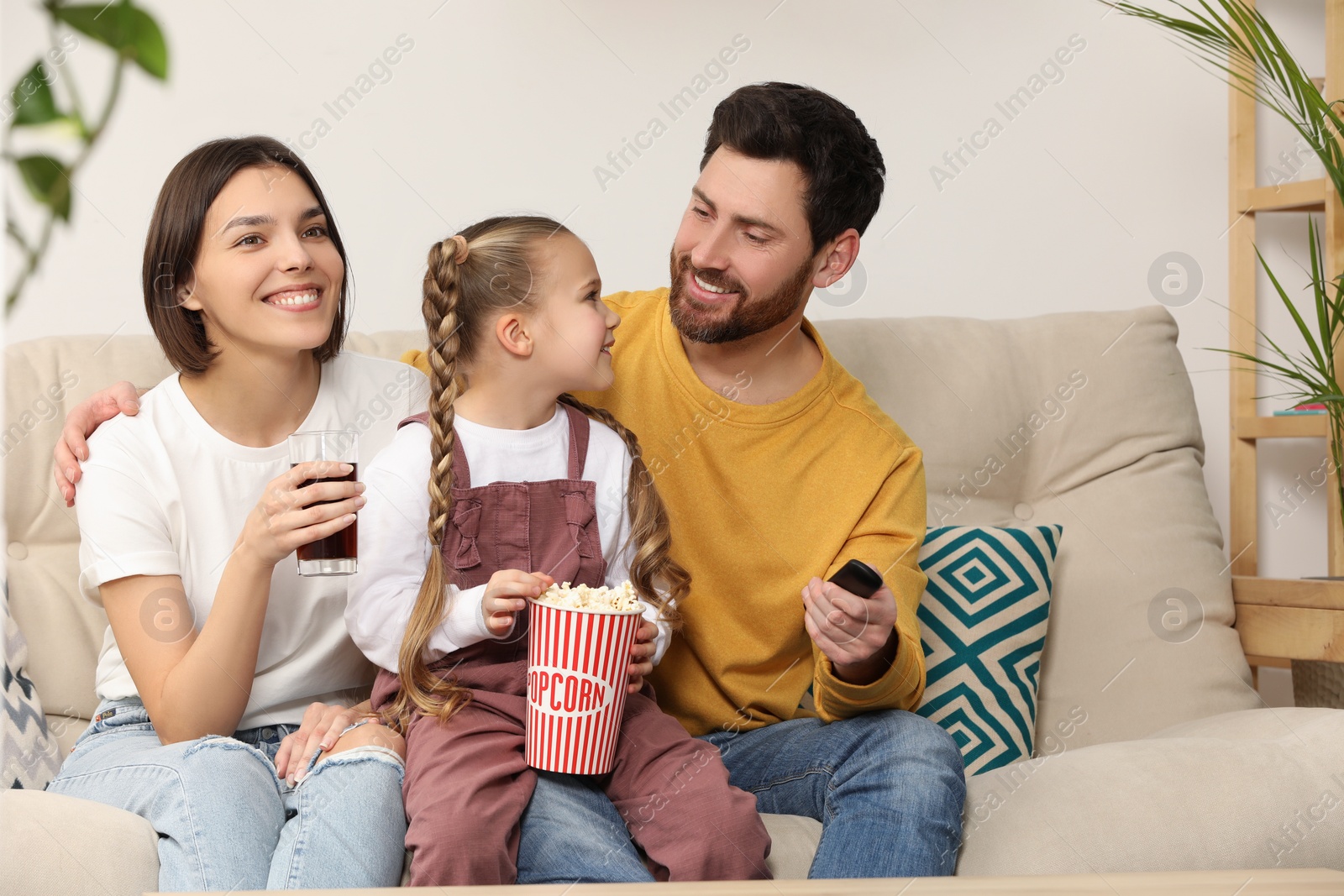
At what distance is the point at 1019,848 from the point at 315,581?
102 centimetres

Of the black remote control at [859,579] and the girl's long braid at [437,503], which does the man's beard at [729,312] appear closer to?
the girl's long braid at [437,503]

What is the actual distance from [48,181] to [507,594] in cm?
99

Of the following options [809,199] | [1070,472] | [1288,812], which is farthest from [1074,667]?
[809,199]

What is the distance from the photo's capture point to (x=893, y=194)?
257 centimetres

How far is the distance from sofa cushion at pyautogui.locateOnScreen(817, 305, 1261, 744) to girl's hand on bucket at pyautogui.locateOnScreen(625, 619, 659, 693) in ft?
2.51

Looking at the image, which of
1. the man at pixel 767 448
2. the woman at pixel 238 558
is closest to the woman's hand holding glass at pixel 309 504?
the woman at pixel 238 558

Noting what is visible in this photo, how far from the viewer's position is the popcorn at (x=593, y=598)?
127 cm

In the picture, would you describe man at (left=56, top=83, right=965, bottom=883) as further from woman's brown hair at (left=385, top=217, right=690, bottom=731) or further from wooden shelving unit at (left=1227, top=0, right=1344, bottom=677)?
wooden shelving unit at (left=1227, top=0, right=1344, bottom=677)

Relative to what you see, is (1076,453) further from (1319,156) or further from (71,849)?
(71,849)

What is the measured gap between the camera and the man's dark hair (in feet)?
5.76

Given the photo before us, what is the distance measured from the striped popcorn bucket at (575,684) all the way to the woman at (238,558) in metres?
0.21

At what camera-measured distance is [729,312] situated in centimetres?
174

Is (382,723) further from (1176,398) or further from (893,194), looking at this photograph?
(893,194)

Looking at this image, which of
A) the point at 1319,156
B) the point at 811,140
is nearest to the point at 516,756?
the point at 811,140
